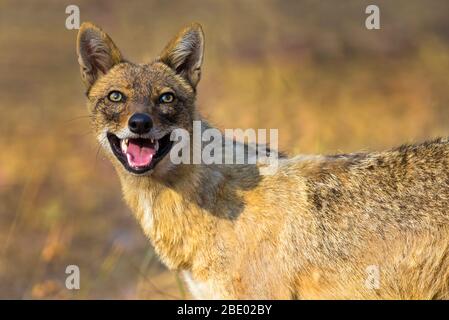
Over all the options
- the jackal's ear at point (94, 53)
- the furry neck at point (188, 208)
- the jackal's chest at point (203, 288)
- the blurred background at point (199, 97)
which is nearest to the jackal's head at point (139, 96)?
the jackal's ear at point (94, 53)

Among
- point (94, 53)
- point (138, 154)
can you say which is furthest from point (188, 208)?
point (94, 53)

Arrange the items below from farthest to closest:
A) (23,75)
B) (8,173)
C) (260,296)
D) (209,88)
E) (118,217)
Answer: (23,75) → (209,88) → (8,173) → (118,217) → (260,296)

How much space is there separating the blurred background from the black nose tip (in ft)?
16.6

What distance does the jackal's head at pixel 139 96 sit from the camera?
9.70m

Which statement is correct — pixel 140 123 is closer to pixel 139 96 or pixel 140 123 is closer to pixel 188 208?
pixel 139 96

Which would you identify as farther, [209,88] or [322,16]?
A: [322,16]

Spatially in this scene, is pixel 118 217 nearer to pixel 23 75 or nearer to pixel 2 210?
pixel 2 210

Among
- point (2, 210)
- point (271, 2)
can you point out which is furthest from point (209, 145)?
point (271, 2)

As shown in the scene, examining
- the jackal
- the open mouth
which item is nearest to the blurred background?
the jackal

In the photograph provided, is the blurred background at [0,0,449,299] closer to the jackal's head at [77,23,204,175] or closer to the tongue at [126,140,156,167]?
the jackal's head at [77,23,204,175]

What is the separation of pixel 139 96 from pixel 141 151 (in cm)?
58

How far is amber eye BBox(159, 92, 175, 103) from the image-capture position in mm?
10039

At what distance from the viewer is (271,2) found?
30.7 m

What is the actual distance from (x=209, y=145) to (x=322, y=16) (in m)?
21.4
